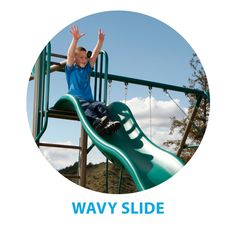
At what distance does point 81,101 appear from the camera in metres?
5.98

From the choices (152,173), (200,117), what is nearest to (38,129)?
(152,173)

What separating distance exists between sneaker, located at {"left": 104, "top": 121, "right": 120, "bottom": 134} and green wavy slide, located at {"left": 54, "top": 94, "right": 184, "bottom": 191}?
0.23m

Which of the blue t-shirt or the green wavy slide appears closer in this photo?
the green wavy slide

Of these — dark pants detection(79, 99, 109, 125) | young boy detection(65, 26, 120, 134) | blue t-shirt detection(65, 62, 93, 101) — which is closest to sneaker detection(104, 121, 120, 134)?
young boy detection(65, 26, 120, 134)

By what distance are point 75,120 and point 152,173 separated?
5.80ft

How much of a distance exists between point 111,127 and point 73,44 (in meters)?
1.25

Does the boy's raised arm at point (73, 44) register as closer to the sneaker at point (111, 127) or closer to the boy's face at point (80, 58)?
the boy's face at point (80, 58)

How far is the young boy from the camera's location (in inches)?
229

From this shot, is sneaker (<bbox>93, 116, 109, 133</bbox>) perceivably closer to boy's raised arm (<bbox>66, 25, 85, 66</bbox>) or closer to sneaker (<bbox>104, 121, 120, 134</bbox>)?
sneaker (<bbox>104, 121, 120, 134</bbox>)

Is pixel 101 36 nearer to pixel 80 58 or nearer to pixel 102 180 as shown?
pixel 80 58

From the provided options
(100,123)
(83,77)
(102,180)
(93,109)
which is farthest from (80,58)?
(102,180)

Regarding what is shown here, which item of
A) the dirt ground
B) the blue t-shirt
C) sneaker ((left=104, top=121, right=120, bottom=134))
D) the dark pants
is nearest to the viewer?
sneaker ((left=104, top=121, right=120, bottom=134))

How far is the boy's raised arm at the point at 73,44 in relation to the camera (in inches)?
230

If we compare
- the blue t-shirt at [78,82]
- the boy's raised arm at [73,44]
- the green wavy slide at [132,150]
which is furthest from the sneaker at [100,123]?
the boy's raised arm at [73,44]
